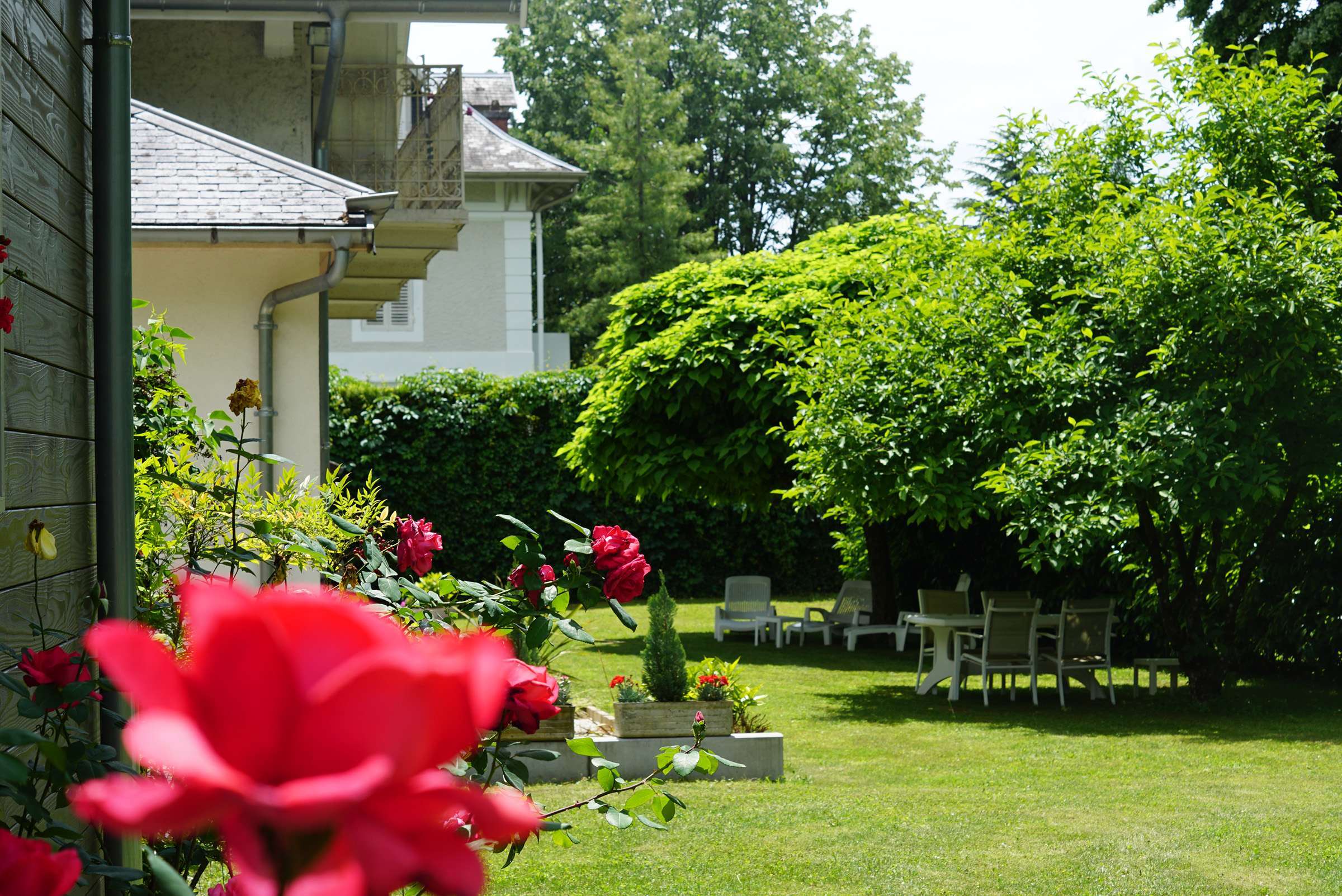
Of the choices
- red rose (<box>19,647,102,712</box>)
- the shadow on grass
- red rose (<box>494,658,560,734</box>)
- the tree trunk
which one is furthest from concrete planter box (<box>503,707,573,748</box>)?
the tree trunk

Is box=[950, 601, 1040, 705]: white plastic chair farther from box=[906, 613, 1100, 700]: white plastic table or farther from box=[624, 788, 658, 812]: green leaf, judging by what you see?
box=[624, 788, 658, 812]: green leaf

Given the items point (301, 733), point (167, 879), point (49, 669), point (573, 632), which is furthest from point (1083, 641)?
point (301, 733)

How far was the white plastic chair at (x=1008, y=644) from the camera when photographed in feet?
38.0

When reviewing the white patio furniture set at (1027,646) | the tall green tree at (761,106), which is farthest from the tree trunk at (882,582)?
the tall green tree at (761,106)

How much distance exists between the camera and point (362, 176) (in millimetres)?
10438

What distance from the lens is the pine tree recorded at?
1224 inches

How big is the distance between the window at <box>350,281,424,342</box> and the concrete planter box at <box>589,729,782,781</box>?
16.6 meters

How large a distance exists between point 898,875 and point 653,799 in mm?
3974

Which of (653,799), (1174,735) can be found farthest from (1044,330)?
(653,799)

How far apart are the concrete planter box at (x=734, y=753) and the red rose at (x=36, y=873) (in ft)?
25.3

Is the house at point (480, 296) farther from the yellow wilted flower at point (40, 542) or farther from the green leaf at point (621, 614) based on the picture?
the yellow wilted flower at point (40, 542)

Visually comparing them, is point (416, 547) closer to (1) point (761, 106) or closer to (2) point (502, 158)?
(2) point (502, 158)

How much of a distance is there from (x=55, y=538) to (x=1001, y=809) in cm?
606

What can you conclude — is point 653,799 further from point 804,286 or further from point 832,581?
point 832,581
